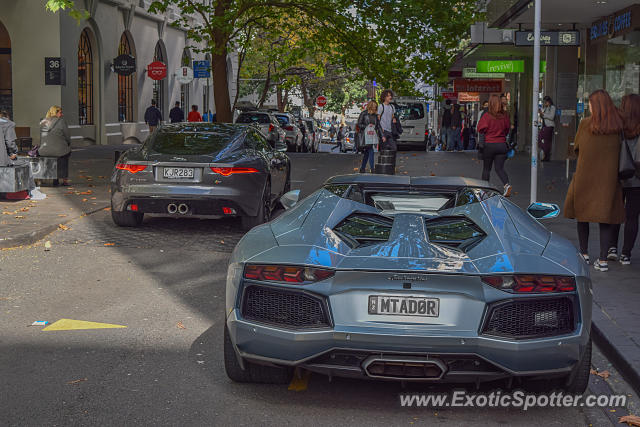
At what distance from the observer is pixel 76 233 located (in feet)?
38.9

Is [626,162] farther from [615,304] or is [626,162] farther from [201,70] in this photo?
[201,70]

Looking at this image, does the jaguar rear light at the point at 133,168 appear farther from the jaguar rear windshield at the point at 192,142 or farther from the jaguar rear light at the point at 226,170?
the jaguar rear light at the point at 226,170

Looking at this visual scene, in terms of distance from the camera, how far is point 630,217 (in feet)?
30.6

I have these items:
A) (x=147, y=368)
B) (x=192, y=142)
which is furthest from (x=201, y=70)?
(x=147, y=368)

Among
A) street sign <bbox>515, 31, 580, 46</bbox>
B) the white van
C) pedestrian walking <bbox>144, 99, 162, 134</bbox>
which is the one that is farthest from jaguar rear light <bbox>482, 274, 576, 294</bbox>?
the white van

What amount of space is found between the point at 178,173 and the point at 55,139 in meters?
6.81

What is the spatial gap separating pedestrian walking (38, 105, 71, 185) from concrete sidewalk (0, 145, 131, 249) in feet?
1.96

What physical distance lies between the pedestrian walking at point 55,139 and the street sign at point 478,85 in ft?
97.5

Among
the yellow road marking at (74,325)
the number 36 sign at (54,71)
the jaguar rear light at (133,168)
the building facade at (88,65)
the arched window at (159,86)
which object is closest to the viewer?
the yellow road marking at (74,325)

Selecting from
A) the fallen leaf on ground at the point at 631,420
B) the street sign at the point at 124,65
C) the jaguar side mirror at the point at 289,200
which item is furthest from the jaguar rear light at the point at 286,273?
the street sign at the point at 124,65

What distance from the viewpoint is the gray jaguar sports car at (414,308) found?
4414 mm

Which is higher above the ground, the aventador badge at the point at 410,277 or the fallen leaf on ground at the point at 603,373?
the aventador badge at the point at 410,277

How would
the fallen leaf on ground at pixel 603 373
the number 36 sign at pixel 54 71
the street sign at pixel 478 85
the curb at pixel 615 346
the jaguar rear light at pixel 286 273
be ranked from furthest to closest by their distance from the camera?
the street sign at pixel 478 85
the number 36 sign at pixel 54 71
the fallen leaf on ground at pixel 603 373
the curb at pixel 615 346
the jaguar rear light at pixel 286 273

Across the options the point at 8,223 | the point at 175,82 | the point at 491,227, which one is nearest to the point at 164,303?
the point at 491,227
